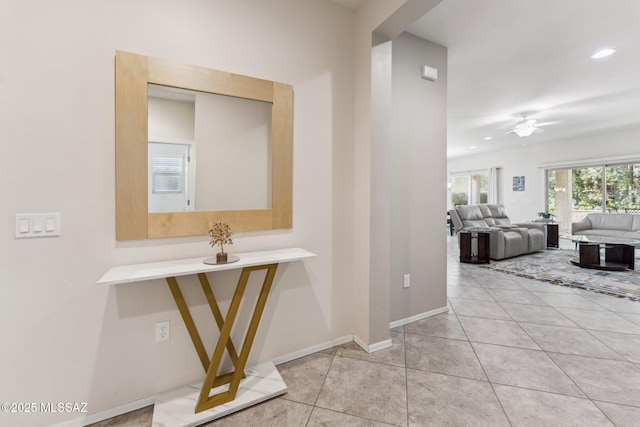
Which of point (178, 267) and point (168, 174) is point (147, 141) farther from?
point (178, 267)

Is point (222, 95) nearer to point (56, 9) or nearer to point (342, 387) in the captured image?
point (56, 9)

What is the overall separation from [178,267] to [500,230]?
5663 millimetres

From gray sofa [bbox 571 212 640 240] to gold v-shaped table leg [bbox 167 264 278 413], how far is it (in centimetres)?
734

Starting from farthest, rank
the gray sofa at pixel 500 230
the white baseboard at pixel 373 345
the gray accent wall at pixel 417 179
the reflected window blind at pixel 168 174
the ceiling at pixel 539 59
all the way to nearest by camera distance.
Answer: the gray sofa at pixel 500 230
the gray accent wall at pixel 417 179
the ceiling at pixel 539 59
the white baseboard at pixel 373 345
the reflected window blind at pixel 168 174

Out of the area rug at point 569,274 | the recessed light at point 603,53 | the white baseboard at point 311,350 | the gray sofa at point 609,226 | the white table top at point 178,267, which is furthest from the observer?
the gray sofa at point 609,226

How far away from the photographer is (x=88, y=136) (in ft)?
4.67

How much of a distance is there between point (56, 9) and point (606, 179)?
9.85 m

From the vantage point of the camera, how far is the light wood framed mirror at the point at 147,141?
1477mm

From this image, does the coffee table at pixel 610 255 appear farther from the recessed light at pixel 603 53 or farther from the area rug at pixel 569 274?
the recessed light at pixel 603 53

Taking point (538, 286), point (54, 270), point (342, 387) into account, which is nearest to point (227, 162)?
point (54, 270)

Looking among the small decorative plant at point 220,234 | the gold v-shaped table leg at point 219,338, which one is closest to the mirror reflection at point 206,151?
the small decorative plant at point 220,234

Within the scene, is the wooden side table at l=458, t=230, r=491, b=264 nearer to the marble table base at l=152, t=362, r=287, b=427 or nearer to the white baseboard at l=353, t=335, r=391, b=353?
the white baseboard at l=353, t=335, r=391, b=353

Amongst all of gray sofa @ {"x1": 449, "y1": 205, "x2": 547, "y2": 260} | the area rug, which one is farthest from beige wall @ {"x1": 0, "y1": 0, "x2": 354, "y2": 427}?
gray sofa @ {"x1": 449, "y1": 205, "x2": 547, "y2": 260}

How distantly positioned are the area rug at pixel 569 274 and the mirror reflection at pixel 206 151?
441 centimetres
